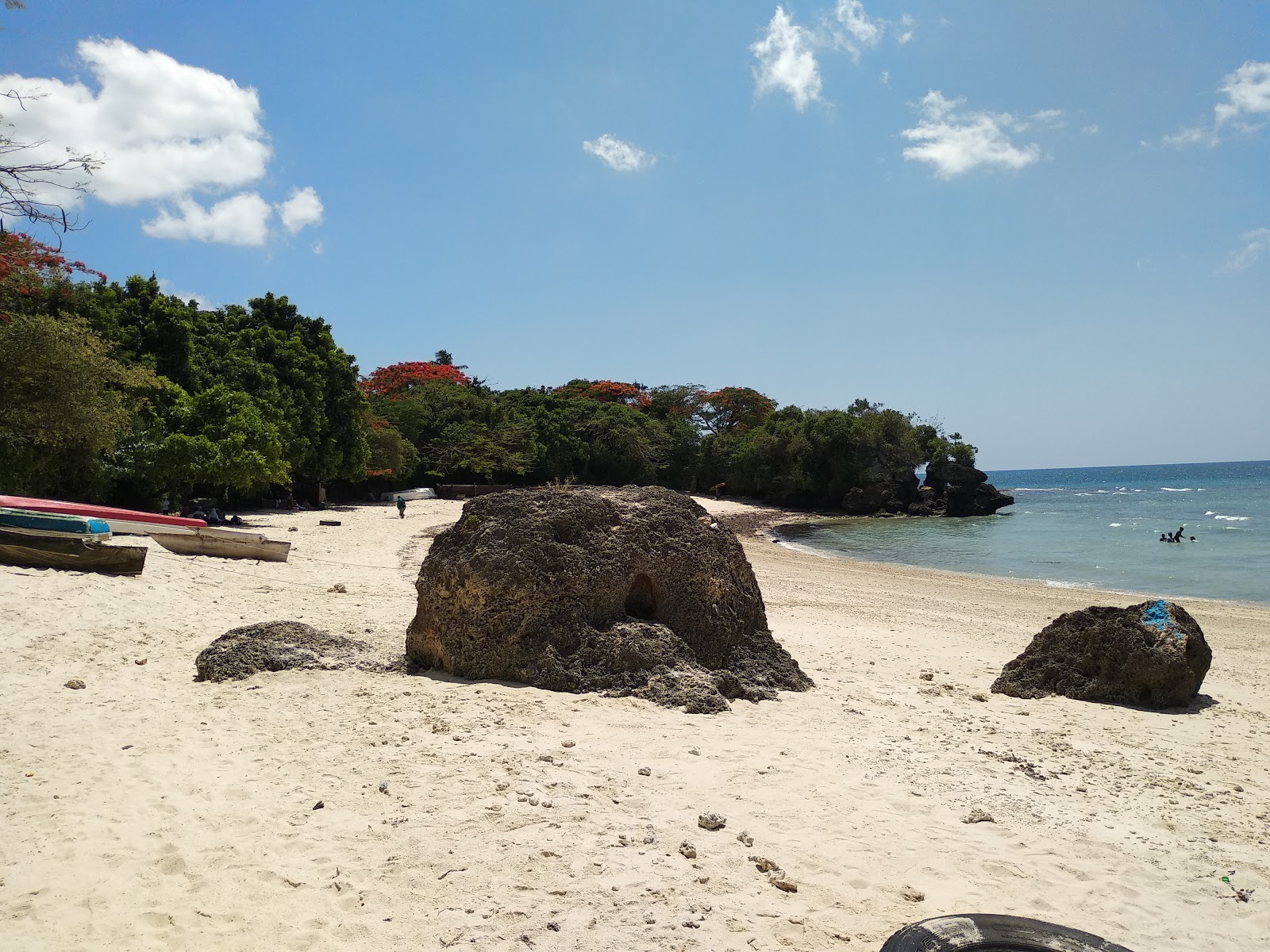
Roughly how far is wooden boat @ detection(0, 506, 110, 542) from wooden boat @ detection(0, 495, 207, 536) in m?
1.68

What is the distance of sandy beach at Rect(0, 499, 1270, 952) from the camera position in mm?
Answer: 3441

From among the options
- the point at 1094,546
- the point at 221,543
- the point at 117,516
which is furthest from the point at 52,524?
the point at 1094,546

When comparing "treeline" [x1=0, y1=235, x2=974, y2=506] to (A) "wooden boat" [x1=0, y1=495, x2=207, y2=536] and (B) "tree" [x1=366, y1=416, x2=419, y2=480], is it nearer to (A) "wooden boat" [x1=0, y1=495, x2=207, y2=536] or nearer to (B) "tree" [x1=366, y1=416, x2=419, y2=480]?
(B) "tree" [x1=366, y1=416, x2=419, y2=480]

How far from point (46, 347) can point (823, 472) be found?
47546mm

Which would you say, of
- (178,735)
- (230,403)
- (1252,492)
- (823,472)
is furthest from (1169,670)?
(1252,492)

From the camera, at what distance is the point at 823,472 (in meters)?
55.3

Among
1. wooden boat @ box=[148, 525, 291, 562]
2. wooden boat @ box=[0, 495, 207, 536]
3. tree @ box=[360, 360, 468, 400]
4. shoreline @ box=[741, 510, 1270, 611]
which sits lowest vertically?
shoreline @ box=[741, 510, 1270, 611]

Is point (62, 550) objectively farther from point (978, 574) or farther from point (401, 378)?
point (401, 378)

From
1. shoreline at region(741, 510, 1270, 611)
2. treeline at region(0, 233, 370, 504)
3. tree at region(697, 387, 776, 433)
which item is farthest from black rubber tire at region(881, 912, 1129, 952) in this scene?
tree at region(697, 387, 776, 433)

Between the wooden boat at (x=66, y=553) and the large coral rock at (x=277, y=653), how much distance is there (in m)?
3.76

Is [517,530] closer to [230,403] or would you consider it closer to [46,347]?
[46,347]

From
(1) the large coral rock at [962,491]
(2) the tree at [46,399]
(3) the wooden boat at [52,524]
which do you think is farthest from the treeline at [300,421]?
(3) the wooden boat at [52,524]

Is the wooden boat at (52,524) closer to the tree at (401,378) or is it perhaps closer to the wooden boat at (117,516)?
the wooden boat at (117,516)

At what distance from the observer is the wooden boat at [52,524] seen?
398 inches
